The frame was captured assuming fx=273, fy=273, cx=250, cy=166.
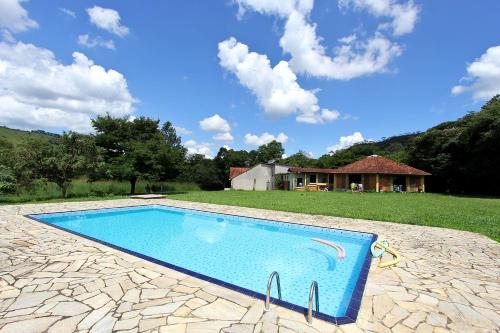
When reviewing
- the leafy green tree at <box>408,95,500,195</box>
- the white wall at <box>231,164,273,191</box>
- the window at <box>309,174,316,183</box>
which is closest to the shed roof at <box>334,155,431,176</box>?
the leafy green tree at <box>408,95,500,195</box>

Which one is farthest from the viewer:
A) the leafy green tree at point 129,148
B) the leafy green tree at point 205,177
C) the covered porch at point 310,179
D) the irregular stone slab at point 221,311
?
the leafy green tree at point 205,177

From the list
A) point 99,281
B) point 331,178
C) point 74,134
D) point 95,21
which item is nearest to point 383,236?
point 99,281

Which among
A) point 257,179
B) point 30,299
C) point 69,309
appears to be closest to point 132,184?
point 257,179

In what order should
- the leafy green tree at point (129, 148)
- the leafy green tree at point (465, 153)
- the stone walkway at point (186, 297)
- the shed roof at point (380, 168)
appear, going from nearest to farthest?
the stone walkway at point (186, 297)
the leafy green tree at point (129, 148)
the leafy green tree at point (465, 153)
the shed roof at point (380, 168)

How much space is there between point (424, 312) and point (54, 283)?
4985 mm

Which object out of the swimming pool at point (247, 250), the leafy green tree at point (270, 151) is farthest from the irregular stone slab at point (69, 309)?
the leafy green tree at point (270, 151)

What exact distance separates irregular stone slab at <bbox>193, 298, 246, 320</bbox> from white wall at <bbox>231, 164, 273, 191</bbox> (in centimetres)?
2872

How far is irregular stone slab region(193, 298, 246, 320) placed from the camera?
308 centimetres

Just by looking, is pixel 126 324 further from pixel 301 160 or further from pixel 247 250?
pixel 301 160

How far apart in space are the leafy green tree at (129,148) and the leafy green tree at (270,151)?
32.8 meters

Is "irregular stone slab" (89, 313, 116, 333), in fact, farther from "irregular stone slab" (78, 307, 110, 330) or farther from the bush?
the bush

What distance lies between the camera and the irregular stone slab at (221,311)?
3084mm

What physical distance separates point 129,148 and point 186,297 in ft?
66.1

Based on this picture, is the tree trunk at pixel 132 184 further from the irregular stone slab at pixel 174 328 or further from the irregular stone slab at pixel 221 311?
the irregular stone slab at pixel 174 328
